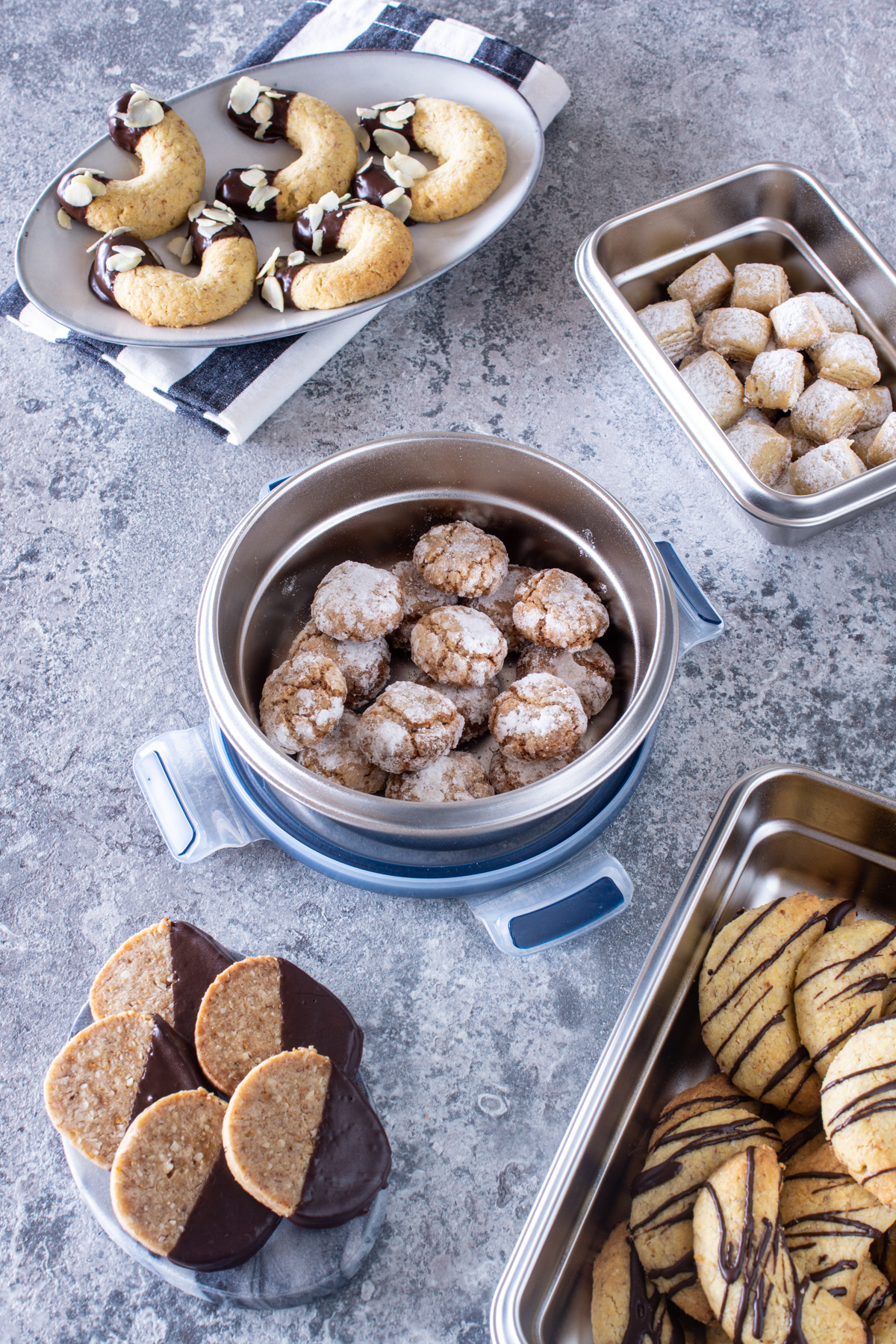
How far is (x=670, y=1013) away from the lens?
84 cm

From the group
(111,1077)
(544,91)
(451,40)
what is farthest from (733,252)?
(111,1077)

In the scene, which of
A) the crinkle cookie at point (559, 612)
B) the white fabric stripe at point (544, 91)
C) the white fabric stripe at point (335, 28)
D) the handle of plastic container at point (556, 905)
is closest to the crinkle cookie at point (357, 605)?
the crinkle cookie at point (559, 612)

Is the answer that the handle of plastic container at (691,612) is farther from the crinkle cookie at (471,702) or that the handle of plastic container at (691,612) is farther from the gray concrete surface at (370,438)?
the crinkle cookie at (471,702)

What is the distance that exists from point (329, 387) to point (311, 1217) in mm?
1014

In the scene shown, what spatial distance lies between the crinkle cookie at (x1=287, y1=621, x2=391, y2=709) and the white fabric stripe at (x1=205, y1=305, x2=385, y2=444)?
36cm

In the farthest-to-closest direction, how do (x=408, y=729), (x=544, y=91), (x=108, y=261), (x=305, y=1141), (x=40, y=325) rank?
(x=544, y=91), (x=40, y=325), (x=108, y=261), (x=408, y=729), (x=305, y=1141)

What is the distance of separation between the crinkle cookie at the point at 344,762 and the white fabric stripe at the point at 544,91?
1.07 m

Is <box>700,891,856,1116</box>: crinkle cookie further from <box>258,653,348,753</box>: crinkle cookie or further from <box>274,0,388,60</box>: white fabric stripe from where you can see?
<box>274,0,388,60</box>: white fabric stripe

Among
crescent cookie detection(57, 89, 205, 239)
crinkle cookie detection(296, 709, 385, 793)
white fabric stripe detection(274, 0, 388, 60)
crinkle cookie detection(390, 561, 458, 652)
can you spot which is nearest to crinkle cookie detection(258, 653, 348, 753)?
crinkle cookie detection(296, 709, 385, 793)

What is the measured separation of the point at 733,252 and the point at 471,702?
34.7 inches

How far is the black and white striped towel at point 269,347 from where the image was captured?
1255 mm

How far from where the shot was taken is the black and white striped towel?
4.12ft

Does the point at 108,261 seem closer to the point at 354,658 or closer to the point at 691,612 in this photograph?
the point at 354,658

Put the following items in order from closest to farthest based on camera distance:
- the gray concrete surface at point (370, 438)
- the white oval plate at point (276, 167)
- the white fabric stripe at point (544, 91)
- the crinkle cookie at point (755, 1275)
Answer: the crinkle cookie at point (755, 1275) < the gray concrete surface at point (370, 438) < the white oval plate at point (276, 167) < the white fabric stripe at point (544, 91)
